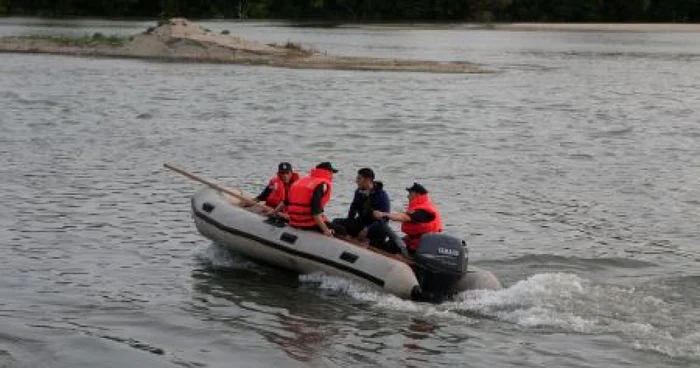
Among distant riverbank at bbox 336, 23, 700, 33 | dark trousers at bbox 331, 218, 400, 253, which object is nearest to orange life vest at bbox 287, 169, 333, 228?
dark trousers at bbox 331, 218, 400, 253

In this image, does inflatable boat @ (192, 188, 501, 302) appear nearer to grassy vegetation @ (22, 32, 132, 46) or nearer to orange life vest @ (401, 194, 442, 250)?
orange life vest @ (401, 194, 442, 250)

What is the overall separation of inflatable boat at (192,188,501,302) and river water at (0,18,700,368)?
0.73ft

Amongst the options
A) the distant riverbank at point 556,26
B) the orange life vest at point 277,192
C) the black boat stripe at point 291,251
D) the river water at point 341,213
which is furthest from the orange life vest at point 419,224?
the distant riverbank at point 556,26

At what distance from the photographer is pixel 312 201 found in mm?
15555

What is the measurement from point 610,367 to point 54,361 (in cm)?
602

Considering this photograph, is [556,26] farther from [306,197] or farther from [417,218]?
[417,218]

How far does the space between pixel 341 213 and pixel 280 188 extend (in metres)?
3.97

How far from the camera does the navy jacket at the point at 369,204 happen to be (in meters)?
15.5

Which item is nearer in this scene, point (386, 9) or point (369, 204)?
point (369, 204)

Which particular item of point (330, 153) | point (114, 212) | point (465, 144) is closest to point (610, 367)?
point (114, 212)

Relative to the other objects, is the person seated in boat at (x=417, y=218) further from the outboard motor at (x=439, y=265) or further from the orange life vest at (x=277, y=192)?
the orange life vest at (x=277, y=192)

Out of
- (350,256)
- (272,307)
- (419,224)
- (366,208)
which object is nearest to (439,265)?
(419,224)

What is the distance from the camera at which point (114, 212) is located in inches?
809

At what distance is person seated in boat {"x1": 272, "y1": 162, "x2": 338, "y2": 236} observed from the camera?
15.5 metres
